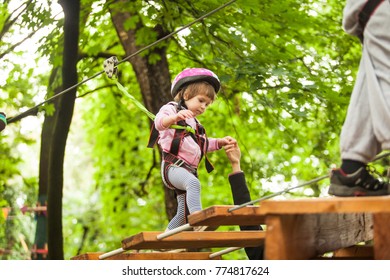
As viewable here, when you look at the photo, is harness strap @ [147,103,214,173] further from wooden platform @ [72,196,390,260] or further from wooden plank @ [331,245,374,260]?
wooden plank @ [331,245,374,260]

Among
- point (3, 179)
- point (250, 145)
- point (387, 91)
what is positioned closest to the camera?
point (387, 91)

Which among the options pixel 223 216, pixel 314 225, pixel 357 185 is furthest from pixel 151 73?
pixel 357 185

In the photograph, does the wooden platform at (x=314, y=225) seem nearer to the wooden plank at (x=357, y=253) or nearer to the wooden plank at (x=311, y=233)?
the wooden plank at (x=311, y=233)

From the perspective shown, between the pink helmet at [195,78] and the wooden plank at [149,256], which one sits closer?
the pink helmet at [195,78]

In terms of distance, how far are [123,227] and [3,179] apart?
1.76m

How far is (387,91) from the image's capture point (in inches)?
115

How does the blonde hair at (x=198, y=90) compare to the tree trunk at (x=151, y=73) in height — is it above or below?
above

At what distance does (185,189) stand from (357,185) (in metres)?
1.40

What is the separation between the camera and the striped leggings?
415 centimetres

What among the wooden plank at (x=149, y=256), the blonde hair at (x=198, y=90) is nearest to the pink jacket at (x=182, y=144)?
the blonde hair at (x=198, y=90)

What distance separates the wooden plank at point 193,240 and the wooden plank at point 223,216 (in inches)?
9.7

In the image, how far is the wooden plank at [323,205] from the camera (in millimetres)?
2551
